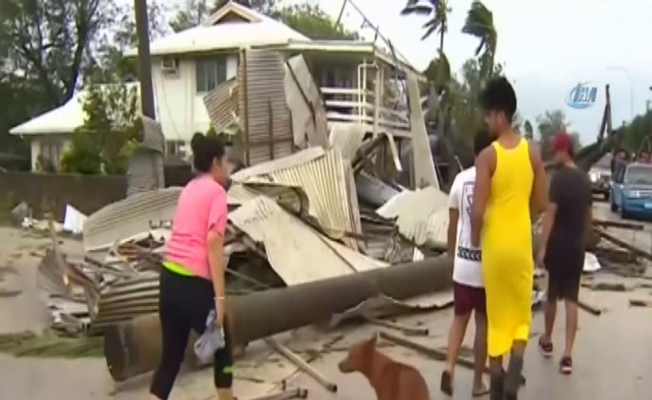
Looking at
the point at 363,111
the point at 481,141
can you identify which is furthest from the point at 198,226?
the point at 363,111

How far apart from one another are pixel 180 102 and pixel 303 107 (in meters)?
18.0

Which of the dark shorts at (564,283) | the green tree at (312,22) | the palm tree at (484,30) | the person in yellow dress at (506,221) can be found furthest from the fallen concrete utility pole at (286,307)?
the green tree at (312,22)

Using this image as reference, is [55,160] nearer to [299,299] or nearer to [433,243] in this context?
[433,243]

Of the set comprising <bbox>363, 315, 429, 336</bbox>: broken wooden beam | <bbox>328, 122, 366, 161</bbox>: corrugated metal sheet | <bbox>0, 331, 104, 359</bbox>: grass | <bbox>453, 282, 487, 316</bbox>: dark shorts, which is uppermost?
<bbox>453, 282, 487, 316</bbox>: dark shorts

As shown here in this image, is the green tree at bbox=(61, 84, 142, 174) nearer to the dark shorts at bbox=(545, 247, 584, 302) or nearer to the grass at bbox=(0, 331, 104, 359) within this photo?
the grass at bbox=(0, 331, 104, 359)

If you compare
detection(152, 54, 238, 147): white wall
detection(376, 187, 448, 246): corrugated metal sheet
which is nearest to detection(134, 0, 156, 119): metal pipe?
detection(376, 187, 448, 246): corrugated metal sheet

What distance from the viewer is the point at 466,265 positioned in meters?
6.88

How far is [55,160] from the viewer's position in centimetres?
4181

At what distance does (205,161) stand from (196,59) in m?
29.5

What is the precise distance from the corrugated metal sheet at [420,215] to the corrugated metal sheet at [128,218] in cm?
335

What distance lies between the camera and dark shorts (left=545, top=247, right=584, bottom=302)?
26.5 ft

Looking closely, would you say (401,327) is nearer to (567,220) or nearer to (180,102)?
(567,220)

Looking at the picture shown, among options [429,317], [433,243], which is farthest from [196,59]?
[429,317]

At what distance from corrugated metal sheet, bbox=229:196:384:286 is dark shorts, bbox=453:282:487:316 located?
4010mm
